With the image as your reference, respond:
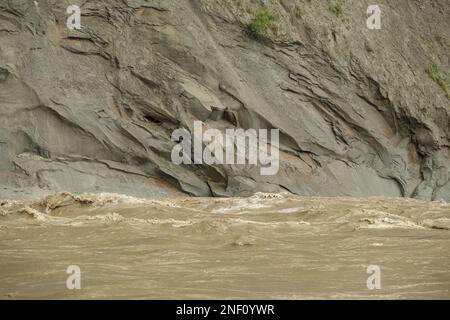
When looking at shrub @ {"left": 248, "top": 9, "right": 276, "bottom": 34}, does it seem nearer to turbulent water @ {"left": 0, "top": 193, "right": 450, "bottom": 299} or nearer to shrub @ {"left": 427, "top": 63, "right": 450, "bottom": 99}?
shrub @ {"left": 427, "top": 63, "right": 450, "bottom": 99}

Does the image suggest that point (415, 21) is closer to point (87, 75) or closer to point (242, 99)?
point (242, 99)

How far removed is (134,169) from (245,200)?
3.59 metres

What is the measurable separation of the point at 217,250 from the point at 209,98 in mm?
9198

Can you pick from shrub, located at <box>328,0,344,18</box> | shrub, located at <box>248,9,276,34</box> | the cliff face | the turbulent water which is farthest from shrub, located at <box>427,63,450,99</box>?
the turbulent water

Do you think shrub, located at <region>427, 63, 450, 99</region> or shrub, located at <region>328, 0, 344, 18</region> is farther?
shrub, located at <region>427, 63, 450, 99</region>

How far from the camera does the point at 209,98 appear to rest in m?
16.1

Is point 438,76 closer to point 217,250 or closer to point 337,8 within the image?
point 337,8

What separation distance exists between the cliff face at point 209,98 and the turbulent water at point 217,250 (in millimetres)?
3330

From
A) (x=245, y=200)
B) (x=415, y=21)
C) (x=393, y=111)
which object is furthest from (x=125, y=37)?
(x=415, y=21)

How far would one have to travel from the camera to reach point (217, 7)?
57.1 ft

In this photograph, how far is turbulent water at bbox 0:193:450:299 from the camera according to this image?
5.30 metres

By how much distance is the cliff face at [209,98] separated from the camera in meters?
14.9

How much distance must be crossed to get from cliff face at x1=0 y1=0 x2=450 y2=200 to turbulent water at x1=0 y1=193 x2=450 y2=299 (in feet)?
10.9

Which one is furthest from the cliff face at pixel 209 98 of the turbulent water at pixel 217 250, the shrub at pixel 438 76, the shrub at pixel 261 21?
the turbulent water at pixel 217 250
